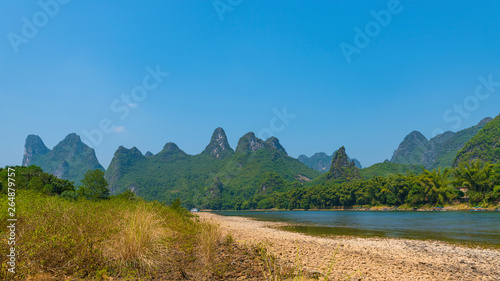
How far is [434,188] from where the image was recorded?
256ft

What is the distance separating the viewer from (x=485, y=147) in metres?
138

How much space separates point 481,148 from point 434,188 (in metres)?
92.5

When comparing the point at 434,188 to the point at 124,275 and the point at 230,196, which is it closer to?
the point at 124,275

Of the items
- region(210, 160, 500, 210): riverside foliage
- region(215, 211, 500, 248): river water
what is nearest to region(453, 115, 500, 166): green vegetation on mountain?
region(210, 160, 500, 210): riverside foliage

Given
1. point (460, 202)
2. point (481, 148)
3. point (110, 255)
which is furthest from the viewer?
point (481, 148)

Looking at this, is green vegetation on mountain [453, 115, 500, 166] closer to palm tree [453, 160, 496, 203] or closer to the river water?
palm tree [453, 160, 496, 203]

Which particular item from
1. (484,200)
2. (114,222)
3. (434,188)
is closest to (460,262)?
(114,222)

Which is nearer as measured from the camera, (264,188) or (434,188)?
(434,188)

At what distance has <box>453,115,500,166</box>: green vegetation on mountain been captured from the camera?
13000 cm

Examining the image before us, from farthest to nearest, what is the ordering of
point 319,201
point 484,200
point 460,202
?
1. point 319,201
2. point 460,202
3. point 484,200

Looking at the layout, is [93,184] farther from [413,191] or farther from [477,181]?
[477,181]

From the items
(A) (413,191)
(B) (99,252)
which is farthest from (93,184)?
(A) (413,191)

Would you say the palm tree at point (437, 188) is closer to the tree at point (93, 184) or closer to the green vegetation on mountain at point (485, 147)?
the green vegetation on mountain at point (485, 147)

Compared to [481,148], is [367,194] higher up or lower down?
lower down
